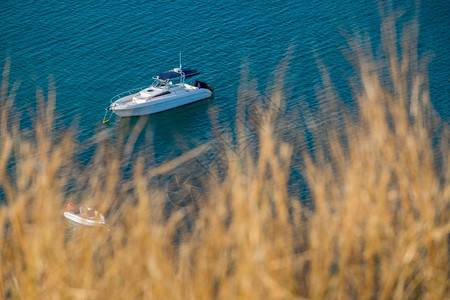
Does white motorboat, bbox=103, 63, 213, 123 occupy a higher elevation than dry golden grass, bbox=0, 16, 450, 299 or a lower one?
lower

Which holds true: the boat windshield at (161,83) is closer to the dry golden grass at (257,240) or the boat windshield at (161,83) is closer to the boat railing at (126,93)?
the boat railing at (126,93)

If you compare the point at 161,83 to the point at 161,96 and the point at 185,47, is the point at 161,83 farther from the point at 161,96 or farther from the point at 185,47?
the point at 185,47

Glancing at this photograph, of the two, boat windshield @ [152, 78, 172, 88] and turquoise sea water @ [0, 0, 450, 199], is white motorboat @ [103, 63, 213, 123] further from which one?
turquoise sea water @ [0, 0, 450, 199]

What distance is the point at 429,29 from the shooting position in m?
34.2

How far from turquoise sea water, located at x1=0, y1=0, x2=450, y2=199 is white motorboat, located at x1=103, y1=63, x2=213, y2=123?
1.35ft

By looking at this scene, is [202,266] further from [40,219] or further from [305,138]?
[305,138]

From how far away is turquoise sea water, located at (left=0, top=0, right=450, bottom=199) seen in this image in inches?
1203

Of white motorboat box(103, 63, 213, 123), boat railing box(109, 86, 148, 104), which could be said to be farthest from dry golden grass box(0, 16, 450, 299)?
boat railing box(109, 86, 148, 104)

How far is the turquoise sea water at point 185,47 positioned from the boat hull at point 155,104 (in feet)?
1.14

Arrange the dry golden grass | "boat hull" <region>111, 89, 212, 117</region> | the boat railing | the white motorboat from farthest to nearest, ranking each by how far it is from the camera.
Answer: the boat railing → the white motorboat → "boat hull" <region>111, 89, 212, 117</region> → the dry golden grass

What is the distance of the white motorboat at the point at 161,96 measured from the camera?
100ft

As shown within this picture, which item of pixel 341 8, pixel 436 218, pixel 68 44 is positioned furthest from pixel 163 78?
pixel 436 218

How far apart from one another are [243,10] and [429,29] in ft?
28.5

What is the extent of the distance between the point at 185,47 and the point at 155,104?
4963 mm
